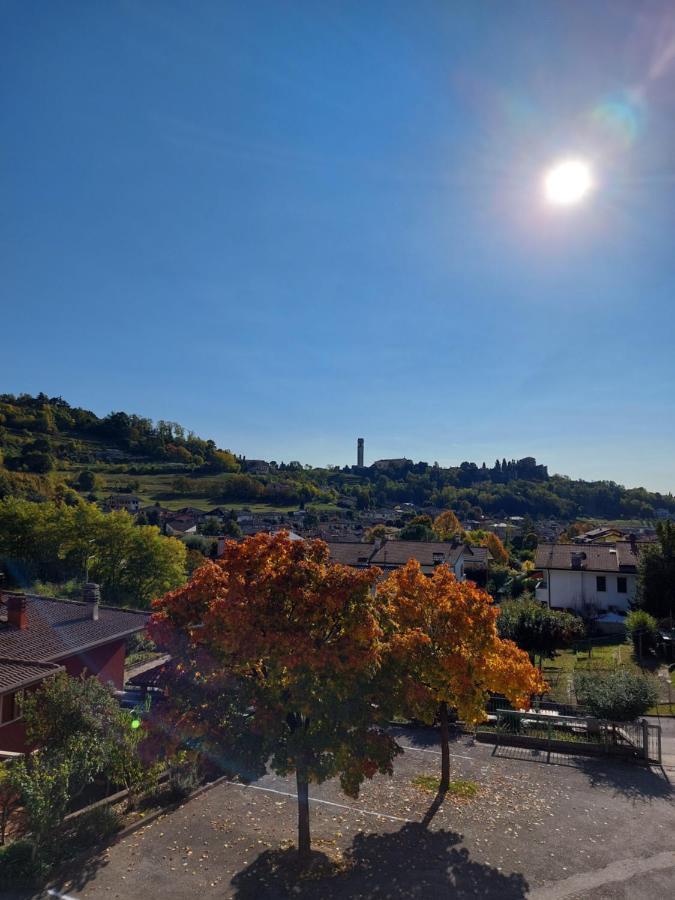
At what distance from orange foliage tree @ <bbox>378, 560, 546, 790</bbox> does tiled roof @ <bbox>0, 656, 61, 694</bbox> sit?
11.0 metres

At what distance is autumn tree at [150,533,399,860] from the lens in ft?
33.8

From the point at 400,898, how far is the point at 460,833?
2.97 m

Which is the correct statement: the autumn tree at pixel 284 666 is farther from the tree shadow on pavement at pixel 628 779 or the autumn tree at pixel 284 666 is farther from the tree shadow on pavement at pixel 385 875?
the tree shadow on pavement at pixel 628 779

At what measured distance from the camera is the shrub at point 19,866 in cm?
1065

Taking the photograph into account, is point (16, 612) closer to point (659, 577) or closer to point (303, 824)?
point (303, 824)

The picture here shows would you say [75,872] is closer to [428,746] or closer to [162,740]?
[162,740]

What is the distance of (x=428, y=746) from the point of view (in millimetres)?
18906

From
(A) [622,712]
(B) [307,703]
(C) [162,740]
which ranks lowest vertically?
(A) [622,712]

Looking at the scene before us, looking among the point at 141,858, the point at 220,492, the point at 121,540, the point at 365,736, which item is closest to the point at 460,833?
the point at 365,736

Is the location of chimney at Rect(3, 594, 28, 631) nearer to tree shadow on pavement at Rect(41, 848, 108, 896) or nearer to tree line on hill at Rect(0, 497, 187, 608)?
tree shadow on pavement at Rect(41, 848, 108, 896)

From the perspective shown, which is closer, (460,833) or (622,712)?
(460,833)

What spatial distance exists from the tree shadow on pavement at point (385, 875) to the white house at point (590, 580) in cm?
3944

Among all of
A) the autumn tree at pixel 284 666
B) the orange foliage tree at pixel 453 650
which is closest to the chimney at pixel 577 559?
the orange foliage tree at pixel 453 650

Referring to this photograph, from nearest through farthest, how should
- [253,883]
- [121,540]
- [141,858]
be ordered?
[253,883] < [141,858] < [121,540]
